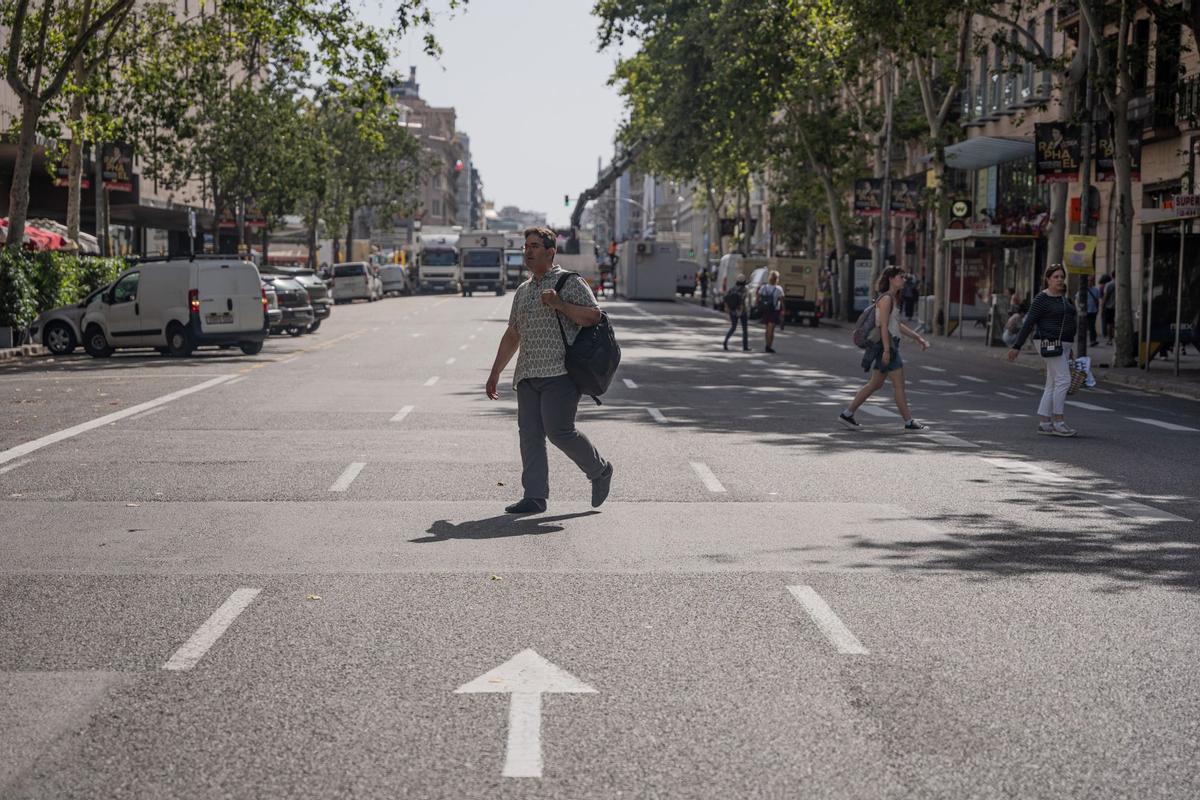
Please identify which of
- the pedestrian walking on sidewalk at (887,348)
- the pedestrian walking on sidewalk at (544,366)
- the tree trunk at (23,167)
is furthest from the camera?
the tree trunk at (23,167)

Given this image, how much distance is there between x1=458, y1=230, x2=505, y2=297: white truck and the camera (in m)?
92.4

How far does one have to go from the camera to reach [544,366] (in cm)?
1105

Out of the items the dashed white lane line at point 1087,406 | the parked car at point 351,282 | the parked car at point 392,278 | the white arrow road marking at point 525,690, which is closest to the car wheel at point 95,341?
the dashed white lane line at point 1087,406

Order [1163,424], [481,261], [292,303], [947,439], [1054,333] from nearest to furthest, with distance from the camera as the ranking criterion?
[947,439] → [1054,333] → [1163,424] → [292,303] → [481,261]

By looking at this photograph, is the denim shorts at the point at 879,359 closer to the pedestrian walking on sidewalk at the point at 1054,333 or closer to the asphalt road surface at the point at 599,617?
the asphalt road surface at the point at 599,617

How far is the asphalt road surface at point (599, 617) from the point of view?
5359 millimetres

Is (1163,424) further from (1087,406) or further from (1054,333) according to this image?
(1054,333)

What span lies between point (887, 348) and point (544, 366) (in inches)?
301

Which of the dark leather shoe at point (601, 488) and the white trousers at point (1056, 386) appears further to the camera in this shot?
the white trousers at point (1056, 386)

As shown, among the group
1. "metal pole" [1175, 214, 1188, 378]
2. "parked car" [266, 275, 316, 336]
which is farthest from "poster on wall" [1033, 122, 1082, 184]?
"parked car" [266, 275, 316, 336]

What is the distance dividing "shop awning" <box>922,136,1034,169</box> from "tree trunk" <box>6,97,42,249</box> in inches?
914

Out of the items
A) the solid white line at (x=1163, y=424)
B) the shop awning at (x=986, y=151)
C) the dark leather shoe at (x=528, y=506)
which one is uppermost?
the shop awning at (x=986, y=151)

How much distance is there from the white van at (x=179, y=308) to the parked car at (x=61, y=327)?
0.68m

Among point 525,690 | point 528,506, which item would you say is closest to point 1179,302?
point 528,506
